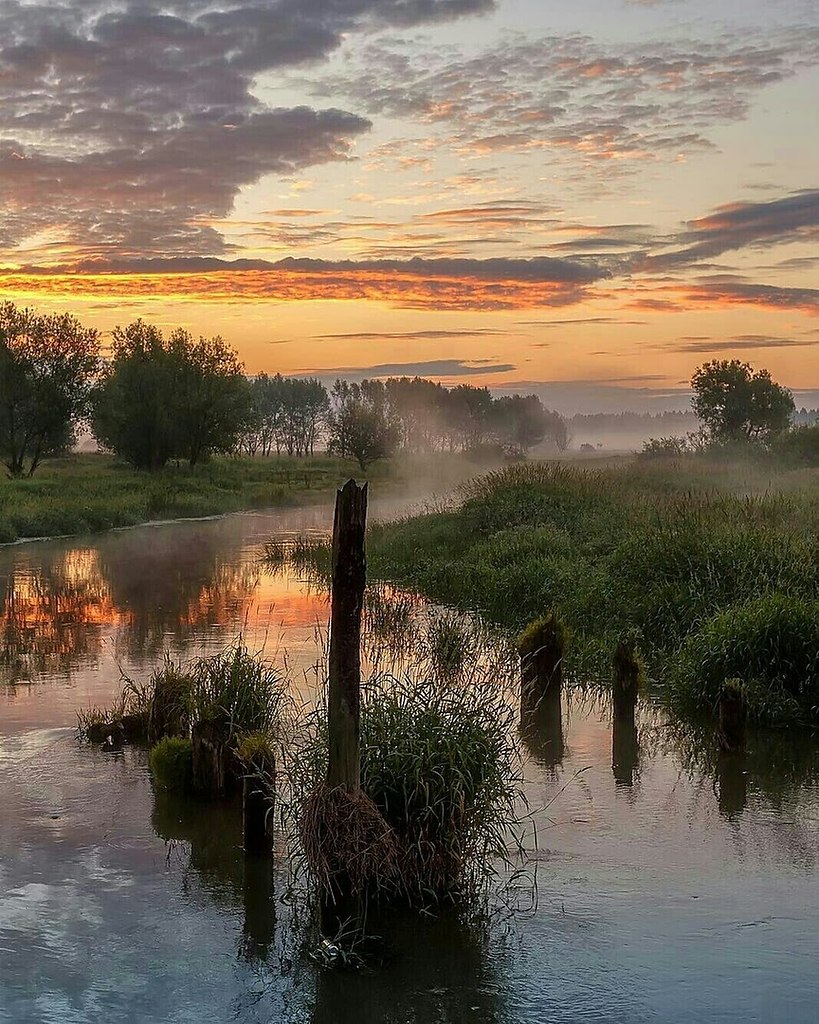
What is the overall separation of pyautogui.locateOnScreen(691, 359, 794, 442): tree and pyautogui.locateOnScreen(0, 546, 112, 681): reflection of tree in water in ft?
194

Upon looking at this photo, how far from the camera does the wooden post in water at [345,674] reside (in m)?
7.36

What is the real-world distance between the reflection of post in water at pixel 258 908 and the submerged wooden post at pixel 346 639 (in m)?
1.13

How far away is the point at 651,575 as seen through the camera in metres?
17.8

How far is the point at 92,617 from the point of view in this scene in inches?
851

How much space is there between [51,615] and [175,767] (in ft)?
41.2

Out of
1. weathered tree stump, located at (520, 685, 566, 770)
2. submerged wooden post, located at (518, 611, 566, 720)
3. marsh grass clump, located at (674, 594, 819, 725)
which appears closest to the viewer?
weathered tree stump, located at (520, 685, 566, 770)

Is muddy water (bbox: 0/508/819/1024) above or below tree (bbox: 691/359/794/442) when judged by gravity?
below

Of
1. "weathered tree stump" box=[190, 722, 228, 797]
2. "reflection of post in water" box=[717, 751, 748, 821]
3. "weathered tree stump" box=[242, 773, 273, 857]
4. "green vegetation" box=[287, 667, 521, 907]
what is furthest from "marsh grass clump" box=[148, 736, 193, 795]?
"reflection of post in water" box=[717, 751, 748, 821]

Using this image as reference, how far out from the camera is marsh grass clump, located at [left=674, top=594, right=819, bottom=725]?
1276 cm

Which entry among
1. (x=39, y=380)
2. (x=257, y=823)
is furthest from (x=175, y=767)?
(x=39, y=380)

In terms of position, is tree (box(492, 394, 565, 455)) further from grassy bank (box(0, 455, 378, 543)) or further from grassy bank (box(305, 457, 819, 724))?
grassy bank (box(305, 457, 819, 724))

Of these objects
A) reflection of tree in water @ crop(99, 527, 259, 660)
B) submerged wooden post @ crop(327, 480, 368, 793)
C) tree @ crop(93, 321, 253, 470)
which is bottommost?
reflection of tree in water @ crop(99, 527, 259, 660)

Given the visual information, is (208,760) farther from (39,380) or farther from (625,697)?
(39,380)

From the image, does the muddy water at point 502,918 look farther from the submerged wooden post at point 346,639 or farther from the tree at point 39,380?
the tree at point 39,380
